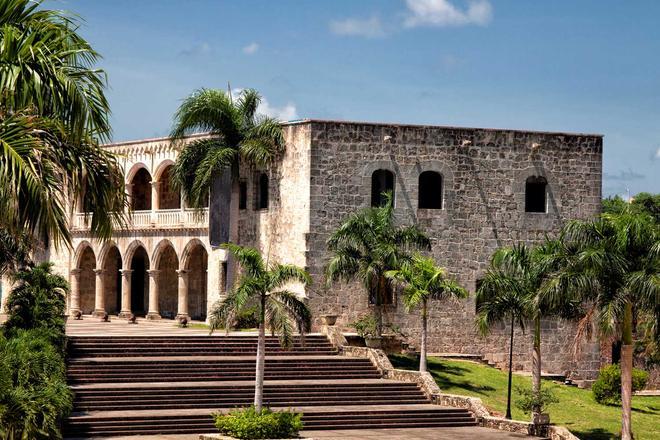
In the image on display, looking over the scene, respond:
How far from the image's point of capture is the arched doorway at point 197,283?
4628 centimetres

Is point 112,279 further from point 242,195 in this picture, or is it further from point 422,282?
point 422,282

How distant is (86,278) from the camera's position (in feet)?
164

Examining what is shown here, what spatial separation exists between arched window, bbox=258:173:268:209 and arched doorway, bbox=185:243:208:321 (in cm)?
691

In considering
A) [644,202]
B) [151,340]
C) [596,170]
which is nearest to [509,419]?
[151,340]

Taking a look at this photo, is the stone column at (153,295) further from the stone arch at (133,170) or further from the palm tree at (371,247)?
the palm tree at (371,247)

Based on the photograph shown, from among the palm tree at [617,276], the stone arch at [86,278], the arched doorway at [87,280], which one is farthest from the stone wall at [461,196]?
the arched doorway at [87,280]

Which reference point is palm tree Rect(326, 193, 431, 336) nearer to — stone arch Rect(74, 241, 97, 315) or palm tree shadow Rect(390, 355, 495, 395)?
palm tree shadow Rect(390, 355, 495, 395)

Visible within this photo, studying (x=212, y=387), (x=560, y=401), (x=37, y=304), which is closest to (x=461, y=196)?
(x=560, y=401)

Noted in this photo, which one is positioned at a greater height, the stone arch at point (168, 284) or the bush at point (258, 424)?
the stone arch at point (168, 284)

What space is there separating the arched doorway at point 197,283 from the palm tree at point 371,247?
34.8 feet

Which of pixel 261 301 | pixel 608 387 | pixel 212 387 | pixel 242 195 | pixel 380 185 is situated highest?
pixel 380 185

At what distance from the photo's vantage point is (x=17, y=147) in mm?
12844

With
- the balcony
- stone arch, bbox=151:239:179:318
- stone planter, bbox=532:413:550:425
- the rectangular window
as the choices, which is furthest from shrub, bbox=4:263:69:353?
stone arch, bbox=151:239:179:318

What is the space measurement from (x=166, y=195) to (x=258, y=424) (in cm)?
2348
